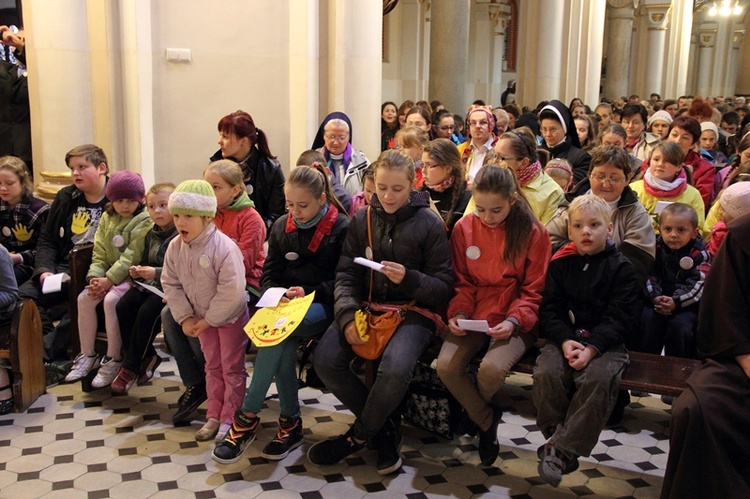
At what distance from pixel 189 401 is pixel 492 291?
1.96m

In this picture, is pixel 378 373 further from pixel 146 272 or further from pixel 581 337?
pixel 146 272

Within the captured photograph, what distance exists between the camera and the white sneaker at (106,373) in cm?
518

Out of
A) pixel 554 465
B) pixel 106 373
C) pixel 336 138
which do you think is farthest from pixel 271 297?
pixel 336 138

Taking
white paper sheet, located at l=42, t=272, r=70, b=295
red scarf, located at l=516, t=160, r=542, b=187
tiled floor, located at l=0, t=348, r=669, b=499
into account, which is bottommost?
tiled floor, located at l=0, t=348, r=669, b=499

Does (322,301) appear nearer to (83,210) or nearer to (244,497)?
(244,497)

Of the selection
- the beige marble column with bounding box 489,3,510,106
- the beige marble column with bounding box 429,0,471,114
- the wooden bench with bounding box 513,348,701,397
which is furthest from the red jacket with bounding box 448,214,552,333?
the beige marble column with bounding box 489,3,510,106

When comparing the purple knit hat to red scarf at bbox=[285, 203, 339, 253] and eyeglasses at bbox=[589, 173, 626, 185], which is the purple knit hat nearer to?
red scarf at bbox=[285, 203, 339, 253]

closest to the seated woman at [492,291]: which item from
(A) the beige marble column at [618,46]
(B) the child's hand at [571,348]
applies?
(B) the child's hand at [571,348]

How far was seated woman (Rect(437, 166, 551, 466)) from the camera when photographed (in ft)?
13.6

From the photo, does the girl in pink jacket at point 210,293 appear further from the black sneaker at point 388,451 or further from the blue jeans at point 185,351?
the black sneaker at point 388,451

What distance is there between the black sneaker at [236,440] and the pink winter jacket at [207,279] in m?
0.56

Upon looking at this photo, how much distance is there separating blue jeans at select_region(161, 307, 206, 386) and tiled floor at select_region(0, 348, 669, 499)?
30 cm

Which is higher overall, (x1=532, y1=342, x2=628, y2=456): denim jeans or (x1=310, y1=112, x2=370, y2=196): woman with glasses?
(x1=310, y1=112, x2=370, y2=196): woman with glasses

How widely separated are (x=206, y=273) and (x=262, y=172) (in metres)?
1.64
